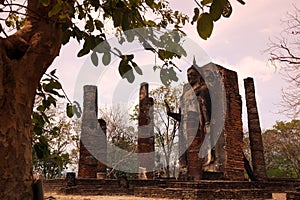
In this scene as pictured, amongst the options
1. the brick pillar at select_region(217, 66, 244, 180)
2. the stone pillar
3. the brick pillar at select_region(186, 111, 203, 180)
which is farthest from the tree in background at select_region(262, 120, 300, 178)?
the brick pillar at select_region(217, 66, 244, 180)

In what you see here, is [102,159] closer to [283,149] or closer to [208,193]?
[208,193]

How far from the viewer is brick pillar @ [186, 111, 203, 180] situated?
16075mm

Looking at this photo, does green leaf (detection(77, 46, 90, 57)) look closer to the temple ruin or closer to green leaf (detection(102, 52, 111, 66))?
green leaf (detection(102, 52, 111, 66))

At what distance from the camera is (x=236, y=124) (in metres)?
14.2

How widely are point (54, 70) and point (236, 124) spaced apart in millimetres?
12685

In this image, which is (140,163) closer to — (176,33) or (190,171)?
(190,171)

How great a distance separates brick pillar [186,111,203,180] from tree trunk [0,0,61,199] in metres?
13.9

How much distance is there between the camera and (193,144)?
16.7m

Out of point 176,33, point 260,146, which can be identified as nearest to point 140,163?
point 260,146

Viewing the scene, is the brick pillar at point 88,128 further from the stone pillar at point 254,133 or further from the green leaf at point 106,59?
the green leaf at point 106,59

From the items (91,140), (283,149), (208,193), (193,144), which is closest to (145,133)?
(91,140)

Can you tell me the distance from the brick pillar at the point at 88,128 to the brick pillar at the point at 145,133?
2501 mm

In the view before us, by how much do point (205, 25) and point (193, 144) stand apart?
16.0 m

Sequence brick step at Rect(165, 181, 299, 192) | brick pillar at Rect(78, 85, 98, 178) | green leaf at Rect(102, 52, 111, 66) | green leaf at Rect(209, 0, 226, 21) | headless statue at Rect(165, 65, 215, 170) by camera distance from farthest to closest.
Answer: brick pillar at Rect(78, 85, 98, 178) → headless statue at Rect(165, 65, 215, 170) → brick step at Rect(165, 181, 299, 192) → green leaf at Rect(102, 52, 111, 66) → green leaf at Rect(209, 0, 226, 21)
